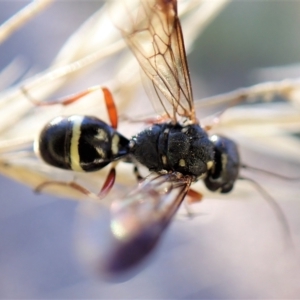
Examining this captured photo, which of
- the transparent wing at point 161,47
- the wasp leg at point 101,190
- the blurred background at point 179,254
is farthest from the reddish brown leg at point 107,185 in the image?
the blurred background at point 179,254

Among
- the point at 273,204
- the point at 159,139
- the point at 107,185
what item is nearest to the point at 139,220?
the point at 107,185

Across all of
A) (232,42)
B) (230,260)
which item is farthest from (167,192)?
(232,42)

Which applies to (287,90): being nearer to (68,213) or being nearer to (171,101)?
(171,101)

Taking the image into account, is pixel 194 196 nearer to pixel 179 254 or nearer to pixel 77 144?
pixel 77 144

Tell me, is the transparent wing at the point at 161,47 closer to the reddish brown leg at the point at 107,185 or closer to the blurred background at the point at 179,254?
the reddish brown leg at the point at 107,185

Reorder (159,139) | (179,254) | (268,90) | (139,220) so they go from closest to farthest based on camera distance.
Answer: (139,220) < (268,90) < (159,139) < (179,254)

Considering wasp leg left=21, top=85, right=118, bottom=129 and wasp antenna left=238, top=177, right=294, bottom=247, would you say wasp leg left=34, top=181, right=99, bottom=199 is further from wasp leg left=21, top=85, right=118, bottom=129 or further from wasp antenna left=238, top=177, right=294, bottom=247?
wasp antenna left=238, top=177, right=294, bottom=247
